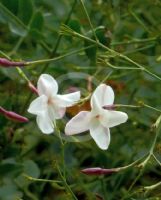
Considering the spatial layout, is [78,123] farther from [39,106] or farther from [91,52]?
[91,52]

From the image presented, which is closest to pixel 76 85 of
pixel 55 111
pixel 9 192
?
pixel 9 192

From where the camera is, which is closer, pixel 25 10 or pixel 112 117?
pixel 112 117

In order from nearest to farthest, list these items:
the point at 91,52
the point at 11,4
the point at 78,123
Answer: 1. the point at 78,123
2. the point at 91,52
3. the point at 11,4

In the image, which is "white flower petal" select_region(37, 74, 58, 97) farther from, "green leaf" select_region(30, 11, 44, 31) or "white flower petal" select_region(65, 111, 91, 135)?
"green leaf" select_region(30, 11, 44, 31)

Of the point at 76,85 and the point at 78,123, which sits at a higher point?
the point at 78,123

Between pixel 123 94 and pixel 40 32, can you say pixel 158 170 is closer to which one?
pixel 123 94

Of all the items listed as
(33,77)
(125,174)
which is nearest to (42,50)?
(33,77)

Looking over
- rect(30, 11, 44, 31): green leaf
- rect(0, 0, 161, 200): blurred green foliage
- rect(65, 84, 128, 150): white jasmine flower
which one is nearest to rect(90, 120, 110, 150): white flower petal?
rect(65, 84, 128, 150): white jasmine flower
